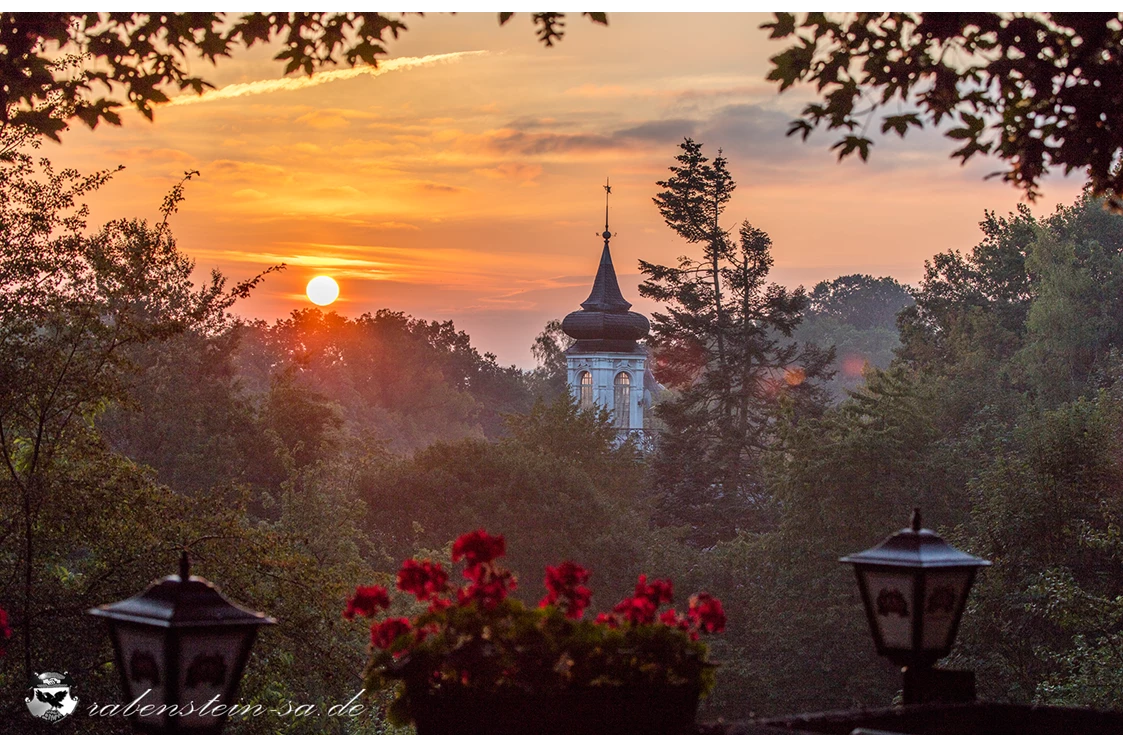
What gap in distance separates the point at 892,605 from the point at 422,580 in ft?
8.86

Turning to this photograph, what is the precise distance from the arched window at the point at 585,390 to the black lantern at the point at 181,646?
188 feet

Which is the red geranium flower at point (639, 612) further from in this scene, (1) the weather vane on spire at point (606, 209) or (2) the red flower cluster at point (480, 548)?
(1) the weather vane on spire at point (606, 209)

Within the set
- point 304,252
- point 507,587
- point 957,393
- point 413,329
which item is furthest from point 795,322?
point 507,587

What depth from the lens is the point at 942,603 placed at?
5.93 meters

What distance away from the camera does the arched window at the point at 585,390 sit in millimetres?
62156

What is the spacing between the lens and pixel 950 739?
11.6 ft

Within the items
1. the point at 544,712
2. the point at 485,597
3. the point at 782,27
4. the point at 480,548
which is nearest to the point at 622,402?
the point at 782,27

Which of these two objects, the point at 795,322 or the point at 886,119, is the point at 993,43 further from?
the point at 795,322

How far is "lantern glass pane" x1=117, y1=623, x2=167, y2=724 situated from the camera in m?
4.49

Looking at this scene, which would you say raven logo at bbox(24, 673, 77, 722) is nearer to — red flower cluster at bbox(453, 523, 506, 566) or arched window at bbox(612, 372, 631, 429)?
red flower cluster at bbox(453, 523, 506, 566)

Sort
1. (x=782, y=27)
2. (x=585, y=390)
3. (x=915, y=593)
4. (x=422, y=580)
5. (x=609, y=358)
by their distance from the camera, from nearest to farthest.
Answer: (x=422, y=580)
(x=915, y=593)
(x=782, y=27)
(x=609, y=358)
(x=585, y=390)

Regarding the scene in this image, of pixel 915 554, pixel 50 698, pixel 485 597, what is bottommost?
pixel 50 698

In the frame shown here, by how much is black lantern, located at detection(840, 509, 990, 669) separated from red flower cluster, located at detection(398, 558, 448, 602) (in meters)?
2.35

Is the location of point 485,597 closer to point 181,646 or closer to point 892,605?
point 181,646
